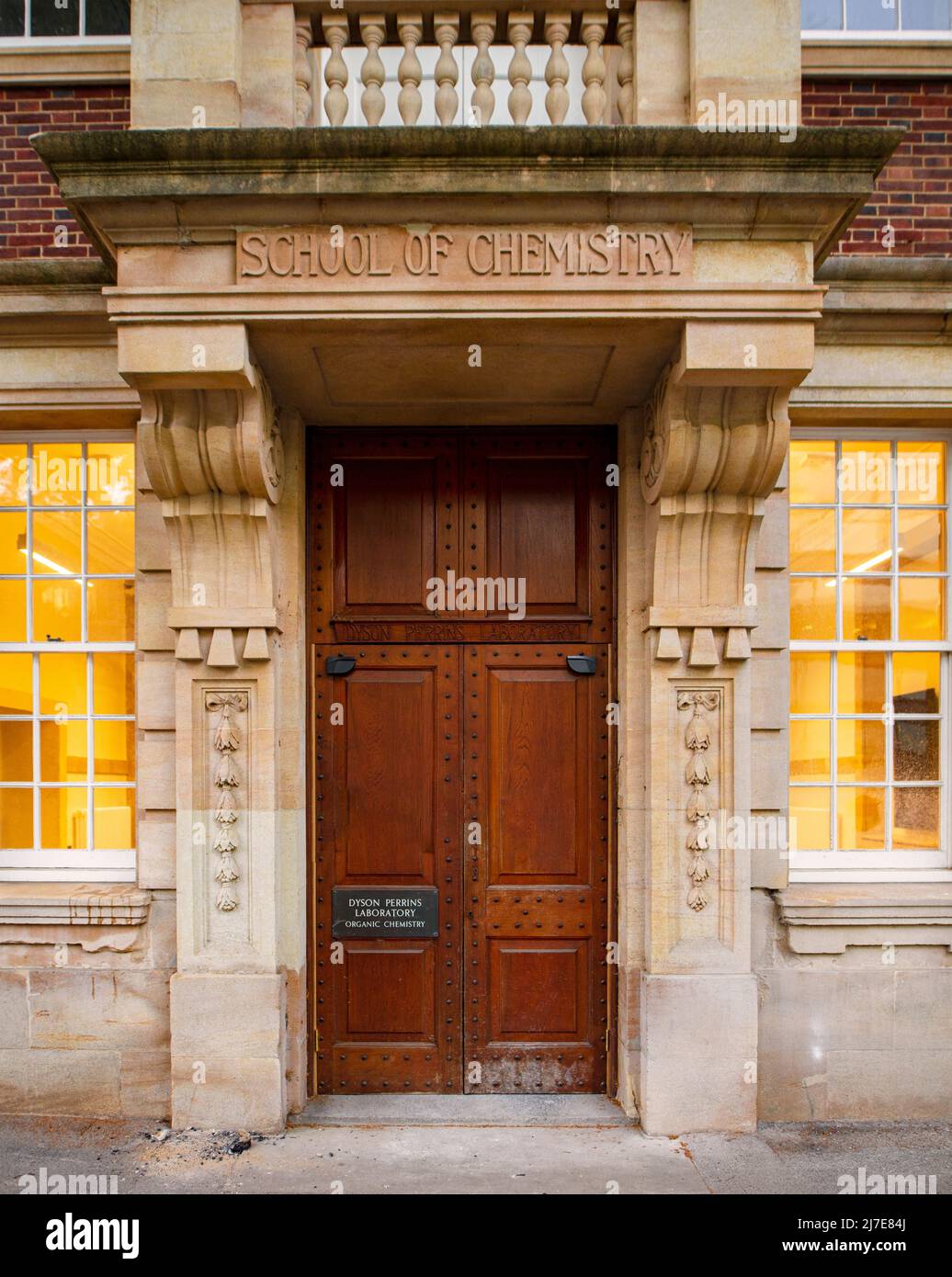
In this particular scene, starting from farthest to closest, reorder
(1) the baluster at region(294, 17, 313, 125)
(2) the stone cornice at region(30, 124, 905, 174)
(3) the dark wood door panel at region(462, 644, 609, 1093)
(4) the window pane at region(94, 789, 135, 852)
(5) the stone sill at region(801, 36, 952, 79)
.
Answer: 1. (4) the window pane at region(94, 789, 135, 852)
2. (3) the dark wood door panel at region(462, 644, 609, 1093)
3. (5) the stone sill at region(801, 36, 952, 79)
4. (1) the baluster at region(294, 17, 313, 125)
5. (2) the stone cornice at region(30, 124, 905, 174)

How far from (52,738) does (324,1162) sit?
9.54 ft

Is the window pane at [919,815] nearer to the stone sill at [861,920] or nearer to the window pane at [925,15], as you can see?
the stone sill at [861,920]

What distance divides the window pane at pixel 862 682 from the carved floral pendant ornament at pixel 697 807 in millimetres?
1151

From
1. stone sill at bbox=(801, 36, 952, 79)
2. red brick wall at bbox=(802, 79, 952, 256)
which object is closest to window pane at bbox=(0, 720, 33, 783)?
red brick wall at bbox=(802, 79, 952, 256)

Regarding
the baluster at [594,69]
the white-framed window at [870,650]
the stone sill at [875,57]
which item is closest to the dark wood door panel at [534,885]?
the white-framed window at [870,650]

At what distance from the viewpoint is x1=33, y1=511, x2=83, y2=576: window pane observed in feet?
18.0

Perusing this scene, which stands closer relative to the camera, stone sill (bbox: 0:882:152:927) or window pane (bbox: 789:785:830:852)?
stone sill (bbox: 0:882:152:927)

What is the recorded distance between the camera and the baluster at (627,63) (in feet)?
14.5

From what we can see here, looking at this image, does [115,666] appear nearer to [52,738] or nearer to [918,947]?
[52,738]

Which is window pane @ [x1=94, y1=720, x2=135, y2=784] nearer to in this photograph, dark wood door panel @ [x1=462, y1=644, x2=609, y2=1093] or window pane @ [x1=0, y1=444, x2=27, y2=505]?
window pane @ [x1=0, y1=444, x2=27, y2=505]

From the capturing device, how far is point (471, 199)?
4.16m

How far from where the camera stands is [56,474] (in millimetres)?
5496

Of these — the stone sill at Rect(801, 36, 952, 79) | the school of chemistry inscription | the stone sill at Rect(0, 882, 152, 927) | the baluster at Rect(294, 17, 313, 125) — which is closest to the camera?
the school of chemistry inscription

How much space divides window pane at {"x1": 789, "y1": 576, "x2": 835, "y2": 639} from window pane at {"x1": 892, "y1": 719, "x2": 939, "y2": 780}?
742mm
